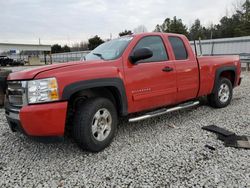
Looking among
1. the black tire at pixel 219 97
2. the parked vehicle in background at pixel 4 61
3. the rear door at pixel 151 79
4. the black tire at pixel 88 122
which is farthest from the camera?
the parked vehicle in background at pixel 4 61

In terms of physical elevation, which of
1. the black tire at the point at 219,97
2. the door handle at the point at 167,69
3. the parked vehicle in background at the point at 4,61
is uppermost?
the parked vehicle in background at the point at 4,61

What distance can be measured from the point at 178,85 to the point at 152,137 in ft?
3.95

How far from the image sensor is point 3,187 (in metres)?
2.97

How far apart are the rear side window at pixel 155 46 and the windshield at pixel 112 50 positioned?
274 millimetres

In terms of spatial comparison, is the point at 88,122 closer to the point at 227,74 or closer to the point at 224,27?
the point at 227,74

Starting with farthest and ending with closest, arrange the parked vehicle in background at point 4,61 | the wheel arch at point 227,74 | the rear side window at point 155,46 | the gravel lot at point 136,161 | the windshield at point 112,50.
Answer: the parked vehicle in background at point 4,61 → the wheel arch at point 227,74 → the rear side window at point 155,46 → the windshield at point 112,50 → the gravel lot at point 136,161

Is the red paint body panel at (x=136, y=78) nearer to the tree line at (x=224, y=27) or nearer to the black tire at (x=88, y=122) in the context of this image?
the black tire at (x=88, y=122)

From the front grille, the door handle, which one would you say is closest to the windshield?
the door handle

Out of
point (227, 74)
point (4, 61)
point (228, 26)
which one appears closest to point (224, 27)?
point (228, 26)

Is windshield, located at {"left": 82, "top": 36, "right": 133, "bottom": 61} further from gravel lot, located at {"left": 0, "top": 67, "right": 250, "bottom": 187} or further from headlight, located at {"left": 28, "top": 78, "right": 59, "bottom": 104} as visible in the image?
gravel lot, located at {"left": 0, "top": 67, "right": 250, "bottom": 187}

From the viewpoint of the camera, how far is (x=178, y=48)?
5188mm

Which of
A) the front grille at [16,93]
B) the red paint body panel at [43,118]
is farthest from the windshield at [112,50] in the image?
the front grille at [16,93]

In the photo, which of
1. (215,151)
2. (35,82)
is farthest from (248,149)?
(35,82)

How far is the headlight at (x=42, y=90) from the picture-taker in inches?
128
